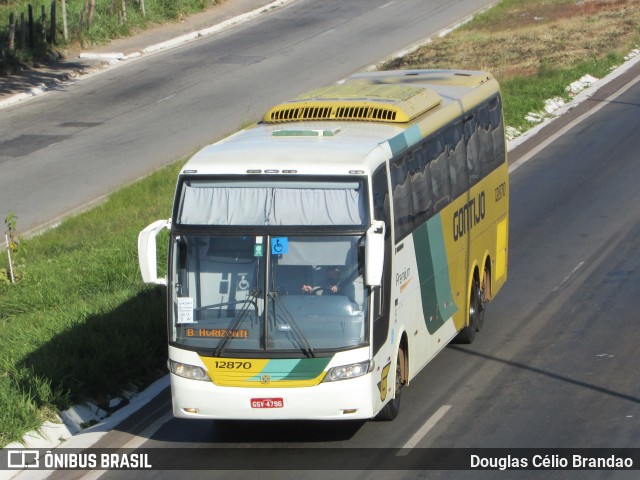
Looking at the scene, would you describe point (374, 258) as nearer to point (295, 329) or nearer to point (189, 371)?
point (295, 329)

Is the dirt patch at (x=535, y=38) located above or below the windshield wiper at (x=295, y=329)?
below

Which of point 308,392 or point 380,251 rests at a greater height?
point 380,251

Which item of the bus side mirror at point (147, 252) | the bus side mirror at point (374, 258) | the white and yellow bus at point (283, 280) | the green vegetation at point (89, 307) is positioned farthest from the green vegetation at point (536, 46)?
the bus side mirror at point (147, 252)

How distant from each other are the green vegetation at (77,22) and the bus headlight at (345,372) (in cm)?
3179

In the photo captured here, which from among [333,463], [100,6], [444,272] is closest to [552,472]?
[333,463]

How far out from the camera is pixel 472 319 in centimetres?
1605

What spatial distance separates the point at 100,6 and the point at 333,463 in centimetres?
3783

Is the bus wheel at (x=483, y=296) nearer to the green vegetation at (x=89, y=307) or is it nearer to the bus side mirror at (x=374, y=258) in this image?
the green vegetation at (x=89, y=307)

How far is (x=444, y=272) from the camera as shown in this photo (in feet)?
48.4

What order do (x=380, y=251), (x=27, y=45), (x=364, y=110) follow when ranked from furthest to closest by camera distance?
(x=27, y=45) < (x=364, y=110) < (x=380, y=251)

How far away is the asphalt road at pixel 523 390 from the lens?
1211 centimetres

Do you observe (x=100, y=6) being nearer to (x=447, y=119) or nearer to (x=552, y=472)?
(x=447, y=119)

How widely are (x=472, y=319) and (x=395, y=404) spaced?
3406mm

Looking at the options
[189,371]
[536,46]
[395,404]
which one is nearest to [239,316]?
[189,371]
